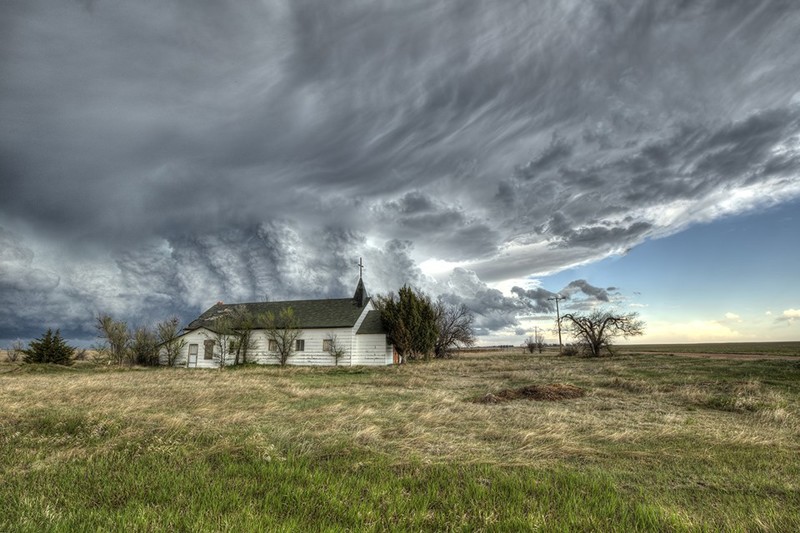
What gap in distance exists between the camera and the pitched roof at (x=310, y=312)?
3838 cm

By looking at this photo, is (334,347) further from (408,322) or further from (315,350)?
(408,322)

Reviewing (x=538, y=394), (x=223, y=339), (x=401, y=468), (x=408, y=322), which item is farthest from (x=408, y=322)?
(x=401, y=468)

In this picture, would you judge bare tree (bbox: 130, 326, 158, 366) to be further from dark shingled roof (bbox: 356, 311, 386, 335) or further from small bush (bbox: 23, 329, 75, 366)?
dark shingled roof (bbox: 356, 311, 386, 335)

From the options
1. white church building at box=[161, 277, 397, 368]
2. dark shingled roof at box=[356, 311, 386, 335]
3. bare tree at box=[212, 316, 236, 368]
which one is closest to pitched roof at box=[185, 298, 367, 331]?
white church building at box=[161, 277, 397, 368]

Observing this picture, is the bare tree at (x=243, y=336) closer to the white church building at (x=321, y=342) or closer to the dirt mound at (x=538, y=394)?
the white church building at (x=321, y=342)

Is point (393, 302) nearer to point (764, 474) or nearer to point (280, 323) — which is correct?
point (280, 323)

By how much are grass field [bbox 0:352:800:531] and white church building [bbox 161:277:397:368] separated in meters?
26.5

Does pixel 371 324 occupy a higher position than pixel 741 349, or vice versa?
pixel 371 324

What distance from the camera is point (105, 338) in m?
36.0

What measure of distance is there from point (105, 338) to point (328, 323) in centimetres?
1935

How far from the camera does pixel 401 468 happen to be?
18.7 ft

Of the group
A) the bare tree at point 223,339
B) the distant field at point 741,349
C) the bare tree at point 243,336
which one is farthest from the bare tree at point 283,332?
the distant field at point 741,349

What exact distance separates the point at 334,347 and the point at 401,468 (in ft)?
107

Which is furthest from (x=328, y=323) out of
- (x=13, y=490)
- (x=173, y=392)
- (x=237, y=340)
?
(x=13, y=490)
